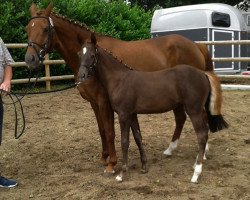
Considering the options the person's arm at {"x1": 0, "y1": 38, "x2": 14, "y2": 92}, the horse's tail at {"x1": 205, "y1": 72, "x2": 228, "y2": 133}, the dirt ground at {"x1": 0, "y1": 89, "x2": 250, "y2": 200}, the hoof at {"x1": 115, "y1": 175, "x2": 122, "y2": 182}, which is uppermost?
the person's arm at {"x1": 0, "y1": 38, "x2": 14, "y2": 92}

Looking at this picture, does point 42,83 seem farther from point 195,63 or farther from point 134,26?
point 195,63

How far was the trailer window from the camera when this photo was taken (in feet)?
39.3

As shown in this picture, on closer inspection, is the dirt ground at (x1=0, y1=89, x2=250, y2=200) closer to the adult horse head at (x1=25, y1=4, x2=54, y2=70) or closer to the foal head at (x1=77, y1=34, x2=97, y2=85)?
the foal head at (x1=77, y1=34, x2=97, y2=85)

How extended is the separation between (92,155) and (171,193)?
181 cm

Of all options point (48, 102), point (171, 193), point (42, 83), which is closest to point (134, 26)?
point (42, 83)

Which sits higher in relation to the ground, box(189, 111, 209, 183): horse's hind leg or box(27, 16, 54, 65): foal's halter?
box(27, 16, 54, 65): foal's halter

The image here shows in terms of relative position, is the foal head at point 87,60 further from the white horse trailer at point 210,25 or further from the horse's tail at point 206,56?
the white horse trailer at point 210,25

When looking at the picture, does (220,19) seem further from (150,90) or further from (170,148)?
(150,90)

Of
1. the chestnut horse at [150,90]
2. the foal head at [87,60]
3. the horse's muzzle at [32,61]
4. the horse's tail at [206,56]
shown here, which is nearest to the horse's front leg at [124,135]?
the chestnut horse at [150,90]

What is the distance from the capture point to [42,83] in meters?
11.3

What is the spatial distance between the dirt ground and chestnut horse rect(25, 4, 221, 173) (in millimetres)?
404

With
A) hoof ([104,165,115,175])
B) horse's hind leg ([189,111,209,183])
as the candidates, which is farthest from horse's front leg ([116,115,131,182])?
horse's hind leg ([189,111,209,183])

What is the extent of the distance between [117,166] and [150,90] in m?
1.23

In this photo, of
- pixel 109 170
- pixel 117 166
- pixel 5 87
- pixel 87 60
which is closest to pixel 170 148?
pixel 117 166
